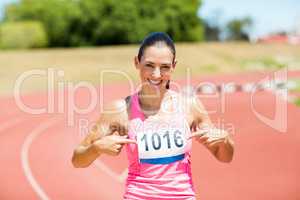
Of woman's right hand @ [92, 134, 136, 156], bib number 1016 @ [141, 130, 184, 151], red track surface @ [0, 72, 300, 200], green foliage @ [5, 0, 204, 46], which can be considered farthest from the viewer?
green foliage @ [5, 0, 204, 46]

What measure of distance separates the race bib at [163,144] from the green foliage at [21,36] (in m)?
62.2

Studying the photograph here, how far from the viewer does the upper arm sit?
3545 millimetres

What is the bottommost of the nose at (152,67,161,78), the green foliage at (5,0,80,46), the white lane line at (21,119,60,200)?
the white lane line at (21,119,60,200)

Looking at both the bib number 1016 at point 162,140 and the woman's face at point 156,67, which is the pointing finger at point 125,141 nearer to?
the bib number 1016 at point 162,140

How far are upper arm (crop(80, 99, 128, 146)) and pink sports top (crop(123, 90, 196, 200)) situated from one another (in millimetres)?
42

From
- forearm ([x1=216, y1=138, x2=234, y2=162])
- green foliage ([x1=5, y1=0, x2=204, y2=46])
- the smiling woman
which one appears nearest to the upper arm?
the smiling woman

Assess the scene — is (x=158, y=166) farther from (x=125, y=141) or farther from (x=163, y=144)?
(x=125, y=141)

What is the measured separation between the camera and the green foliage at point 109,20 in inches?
2756

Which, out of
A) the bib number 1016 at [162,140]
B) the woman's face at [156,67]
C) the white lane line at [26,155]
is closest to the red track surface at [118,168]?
the white lane line at [26,155]

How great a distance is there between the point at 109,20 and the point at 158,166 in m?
67.5

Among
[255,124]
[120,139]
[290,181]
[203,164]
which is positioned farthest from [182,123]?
[255,124]

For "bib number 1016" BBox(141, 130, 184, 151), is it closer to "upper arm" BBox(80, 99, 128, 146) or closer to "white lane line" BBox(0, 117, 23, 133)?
"upper arm" BBox(80, 99, 128, 146)

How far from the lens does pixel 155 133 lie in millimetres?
3518

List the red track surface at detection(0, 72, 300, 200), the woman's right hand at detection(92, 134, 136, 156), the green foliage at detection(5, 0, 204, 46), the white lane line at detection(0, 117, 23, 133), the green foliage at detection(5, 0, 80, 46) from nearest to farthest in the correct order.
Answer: the woman's right hand at detection(92, 134, 136, 156)
the red track surface at detection(0, 72, 300, 200)
the white lane line at detection(0, 117, 23, 133)
the green foliage at detection(5, 0, 204, 46)
the green foliage at detection(5, 0, 80, 46)
